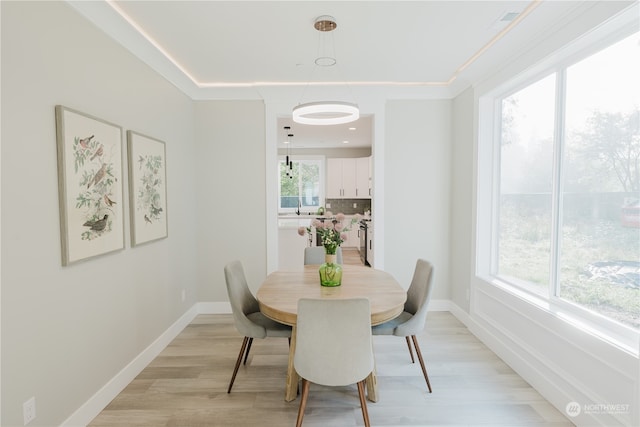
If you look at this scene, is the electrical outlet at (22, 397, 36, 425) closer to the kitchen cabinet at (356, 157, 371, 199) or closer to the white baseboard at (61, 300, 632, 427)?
the white baseboard at (61, 300, 632, 427)

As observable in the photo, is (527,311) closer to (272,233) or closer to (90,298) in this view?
(272,233)

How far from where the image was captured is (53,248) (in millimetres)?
1819

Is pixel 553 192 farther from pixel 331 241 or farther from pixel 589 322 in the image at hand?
pixel 331 241

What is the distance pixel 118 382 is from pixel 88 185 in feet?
4.65

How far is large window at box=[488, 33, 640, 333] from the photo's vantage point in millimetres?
1873

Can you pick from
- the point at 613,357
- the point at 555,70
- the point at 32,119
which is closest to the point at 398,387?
the point at 613,357

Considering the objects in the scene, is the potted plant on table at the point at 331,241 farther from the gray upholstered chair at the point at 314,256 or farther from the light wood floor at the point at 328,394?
the gray upholstered chair at the point at 314,256

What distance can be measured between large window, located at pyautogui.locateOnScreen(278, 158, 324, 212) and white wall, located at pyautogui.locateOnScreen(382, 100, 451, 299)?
16.2 feet

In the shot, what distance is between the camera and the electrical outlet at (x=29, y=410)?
164 centimetres

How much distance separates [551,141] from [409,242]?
74.6 inches

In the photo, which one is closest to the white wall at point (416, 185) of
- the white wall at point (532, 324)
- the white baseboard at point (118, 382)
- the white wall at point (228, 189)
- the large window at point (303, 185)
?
the white wall at point (532, 324)

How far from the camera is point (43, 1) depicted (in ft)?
5.76

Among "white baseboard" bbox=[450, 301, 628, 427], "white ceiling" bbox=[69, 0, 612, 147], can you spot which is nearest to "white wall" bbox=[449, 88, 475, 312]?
"white ceiling" bbox=[69, 0, 612, 147]

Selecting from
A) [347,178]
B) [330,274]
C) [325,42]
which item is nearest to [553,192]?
[330,274]
